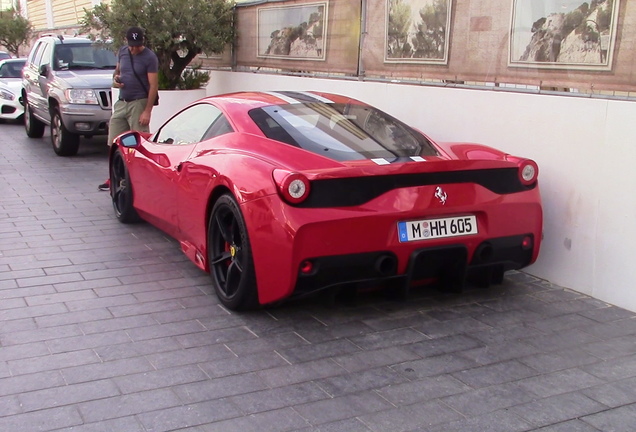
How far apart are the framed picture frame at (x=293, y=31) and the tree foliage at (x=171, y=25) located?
0.83 metres

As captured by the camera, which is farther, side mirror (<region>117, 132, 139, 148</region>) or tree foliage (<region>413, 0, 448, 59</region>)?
tree foliage (<region>413, 0, 448, 59</region>)

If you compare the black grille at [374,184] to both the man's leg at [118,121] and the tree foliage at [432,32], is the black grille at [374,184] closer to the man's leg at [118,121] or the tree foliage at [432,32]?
the tree foliage at [432,32]

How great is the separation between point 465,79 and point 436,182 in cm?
232

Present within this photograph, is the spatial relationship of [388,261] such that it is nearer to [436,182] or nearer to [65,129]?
[436,182]

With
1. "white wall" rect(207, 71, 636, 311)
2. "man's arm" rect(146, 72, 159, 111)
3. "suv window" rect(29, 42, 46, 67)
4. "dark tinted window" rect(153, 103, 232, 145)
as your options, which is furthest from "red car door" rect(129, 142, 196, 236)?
"suv window" rect(29, 42, 46, 67)

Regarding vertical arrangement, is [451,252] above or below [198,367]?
above

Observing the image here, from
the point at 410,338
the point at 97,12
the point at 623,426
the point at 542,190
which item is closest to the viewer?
the point at 623,426

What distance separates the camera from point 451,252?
4.52 meters

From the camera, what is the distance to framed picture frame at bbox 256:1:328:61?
902 cm

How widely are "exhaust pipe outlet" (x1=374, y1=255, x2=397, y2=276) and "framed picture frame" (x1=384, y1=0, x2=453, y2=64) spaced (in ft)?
9.67

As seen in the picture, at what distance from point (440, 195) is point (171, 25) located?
24.2 ft

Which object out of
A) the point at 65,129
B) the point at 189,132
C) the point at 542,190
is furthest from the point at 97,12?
the point at 542,190

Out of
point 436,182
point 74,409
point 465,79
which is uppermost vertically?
point 465,79

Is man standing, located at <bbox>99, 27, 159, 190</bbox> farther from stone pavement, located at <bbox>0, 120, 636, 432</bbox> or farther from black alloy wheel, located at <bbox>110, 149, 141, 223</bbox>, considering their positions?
stone pavement, located at <bbox>0, 120, 636, 432</bbox>
